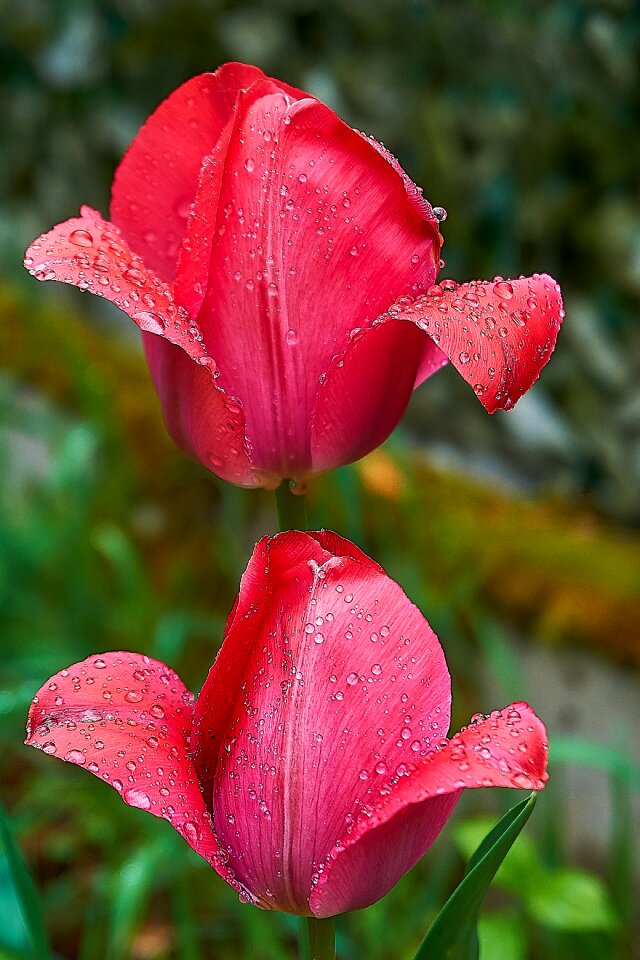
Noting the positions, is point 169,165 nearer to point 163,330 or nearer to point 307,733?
point 163,330

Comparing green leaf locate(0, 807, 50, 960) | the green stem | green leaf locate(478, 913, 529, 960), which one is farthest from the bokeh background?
the green stem

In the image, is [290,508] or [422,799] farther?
[290,508]

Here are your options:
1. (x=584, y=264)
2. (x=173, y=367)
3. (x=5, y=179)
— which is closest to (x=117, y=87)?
(x=5, y=179)

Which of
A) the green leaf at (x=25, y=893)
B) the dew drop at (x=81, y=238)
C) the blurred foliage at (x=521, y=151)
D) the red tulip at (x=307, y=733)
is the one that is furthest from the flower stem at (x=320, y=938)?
the blurred foliage at (x=521, y=151)

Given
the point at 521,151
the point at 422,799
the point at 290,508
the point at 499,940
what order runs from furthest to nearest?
the point at 521,151
the point at 499,940
the point at 290,508
the point at 422,799

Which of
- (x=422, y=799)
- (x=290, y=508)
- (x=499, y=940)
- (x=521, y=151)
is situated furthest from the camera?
(x=521, y=151)

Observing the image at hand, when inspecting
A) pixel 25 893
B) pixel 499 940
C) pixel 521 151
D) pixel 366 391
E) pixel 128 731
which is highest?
pixel 521 151

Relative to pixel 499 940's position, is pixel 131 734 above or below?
above

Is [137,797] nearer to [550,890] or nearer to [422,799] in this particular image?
[422,799]

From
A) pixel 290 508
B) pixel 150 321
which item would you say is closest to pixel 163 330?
pixel 150 321
